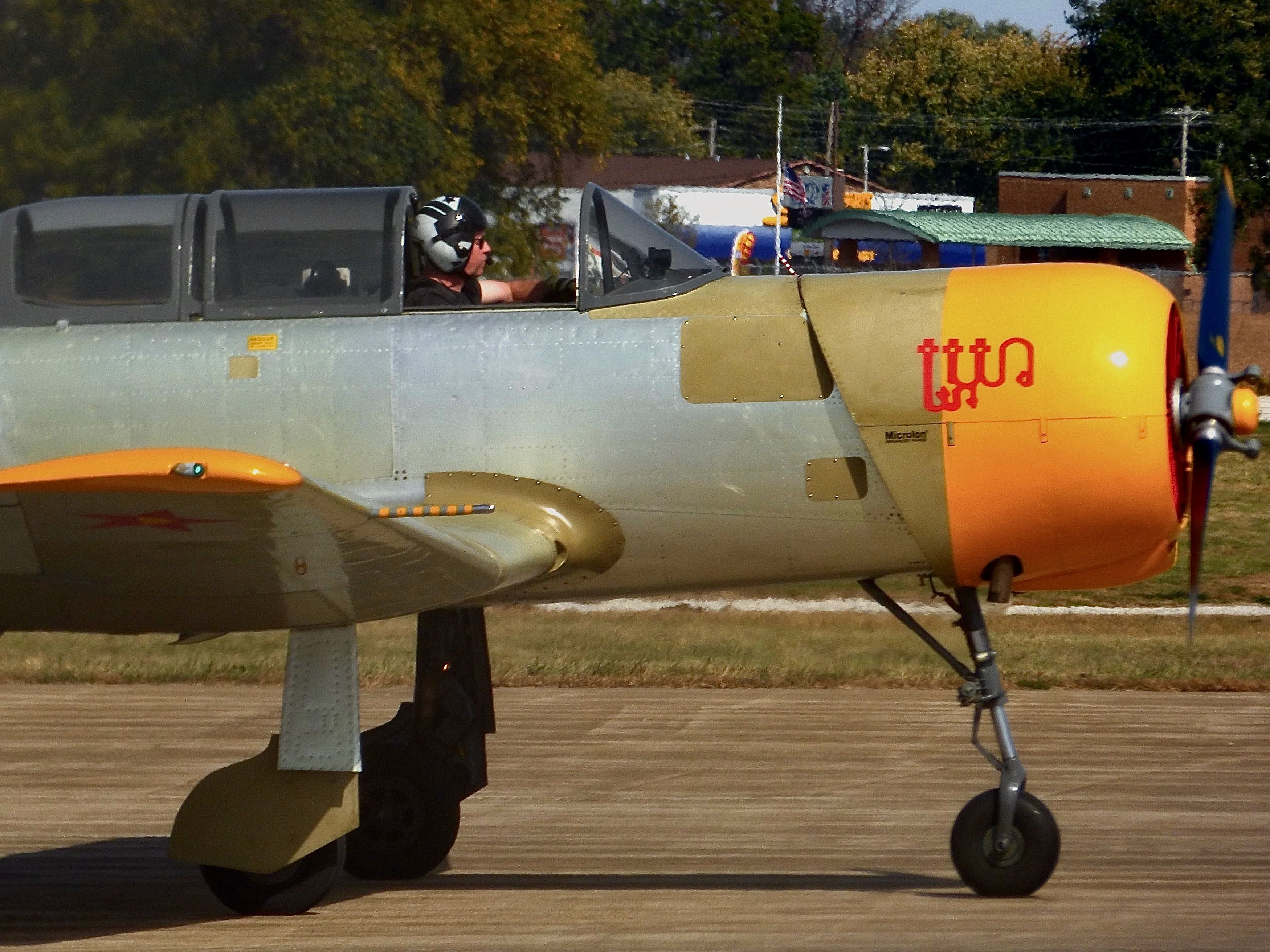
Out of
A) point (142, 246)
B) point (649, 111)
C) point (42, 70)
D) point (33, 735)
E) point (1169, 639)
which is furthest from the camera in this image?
point (649, 111)

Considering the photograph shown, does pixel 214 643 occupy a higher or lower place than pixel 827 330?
lower

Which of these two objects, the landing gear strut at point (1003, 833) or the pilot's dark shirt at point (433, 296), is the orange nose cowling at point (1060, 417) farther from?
the pilot's dark shirt at point (433, 296)

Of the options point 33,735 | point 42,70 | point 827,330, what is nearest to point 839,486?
point 827,330

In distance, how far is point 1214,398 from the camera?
621cm

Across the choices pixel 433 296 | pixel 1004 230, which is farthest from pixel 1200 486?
pixel 1004 230

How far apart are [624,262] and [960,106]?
7131 centimetres

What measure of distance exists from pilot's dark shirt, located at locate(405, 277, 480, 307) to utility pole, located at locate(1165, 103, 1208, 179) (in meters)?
48.3

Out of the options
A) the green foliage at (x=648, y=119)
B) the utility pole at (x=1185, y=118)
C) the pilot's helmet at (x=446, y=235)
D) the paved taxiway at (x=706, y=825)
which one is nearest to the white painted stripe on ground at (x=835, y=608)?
the paved taxiway at (x=706, y=825)

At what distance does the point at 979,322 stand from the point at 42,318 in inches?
148

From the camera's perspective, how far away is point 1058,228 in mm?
34844

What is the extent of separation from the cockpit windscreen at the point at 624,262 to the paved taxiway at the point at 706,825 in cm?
245

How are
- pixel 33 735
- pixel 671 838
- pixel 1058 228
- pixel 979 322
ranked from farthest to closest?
pixel 1058 228 < pixel 33 735 < pixel 671 838 < pixel 979 322

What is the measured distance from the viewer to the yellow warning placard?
22.1 ft

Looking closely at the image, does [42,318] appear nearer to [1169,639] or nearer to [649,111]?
[1169,639]
